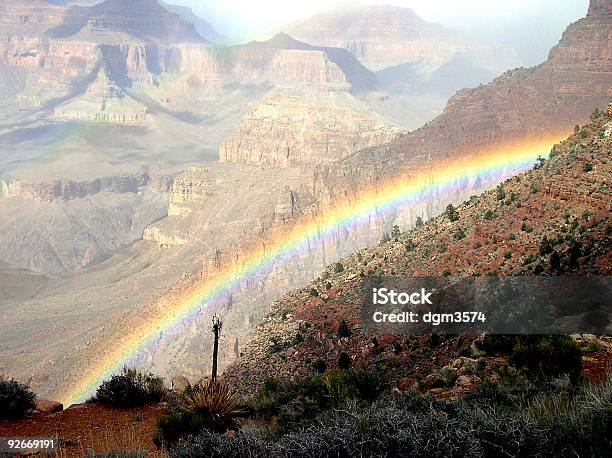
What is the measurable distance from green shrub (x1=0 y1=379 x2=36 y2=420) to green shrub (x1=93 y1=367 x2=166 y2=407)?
64.9 inches

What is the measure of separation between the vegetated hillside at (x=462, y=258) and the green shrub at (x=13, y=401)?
8.39 metres

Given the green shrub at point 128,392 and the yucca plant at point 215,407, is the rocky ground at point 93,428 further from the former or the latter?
the yucca plant at point 215,407

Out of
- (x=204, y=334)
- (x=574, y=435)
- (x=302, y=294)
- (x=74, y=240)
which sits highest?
(x=574, y=435)

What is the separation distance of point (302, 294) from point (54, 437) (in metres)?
24.4

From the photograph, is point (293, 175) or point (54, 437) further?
point (293, 175)

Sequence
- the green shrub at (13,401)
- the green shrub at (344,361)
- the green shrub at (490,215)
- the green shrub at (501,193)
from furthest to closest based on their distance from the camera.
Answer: the green shrub at (501,193)
the green shrub at (490,215)
the green shrub at (344,361)
the green shrub at (13,401)

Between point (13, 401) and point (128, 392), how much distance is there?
8.45 feet

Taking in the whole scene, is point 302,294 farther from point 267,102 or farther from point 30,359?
point 267,102

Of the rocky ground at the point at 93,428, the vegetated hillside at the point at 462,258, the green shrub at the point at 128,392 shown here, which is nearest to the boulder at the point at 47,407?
the rocky ground at the point at 93,428

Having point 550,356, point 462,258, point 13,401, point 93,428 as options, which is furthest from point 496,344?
point 13,401

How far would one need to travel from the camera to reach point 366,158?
296 feet

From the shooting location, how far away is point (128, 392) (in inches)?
760

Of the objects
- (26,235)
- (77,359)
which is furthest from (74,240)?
(77,359)

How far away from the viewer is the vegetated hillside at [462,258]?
24.6 meters
